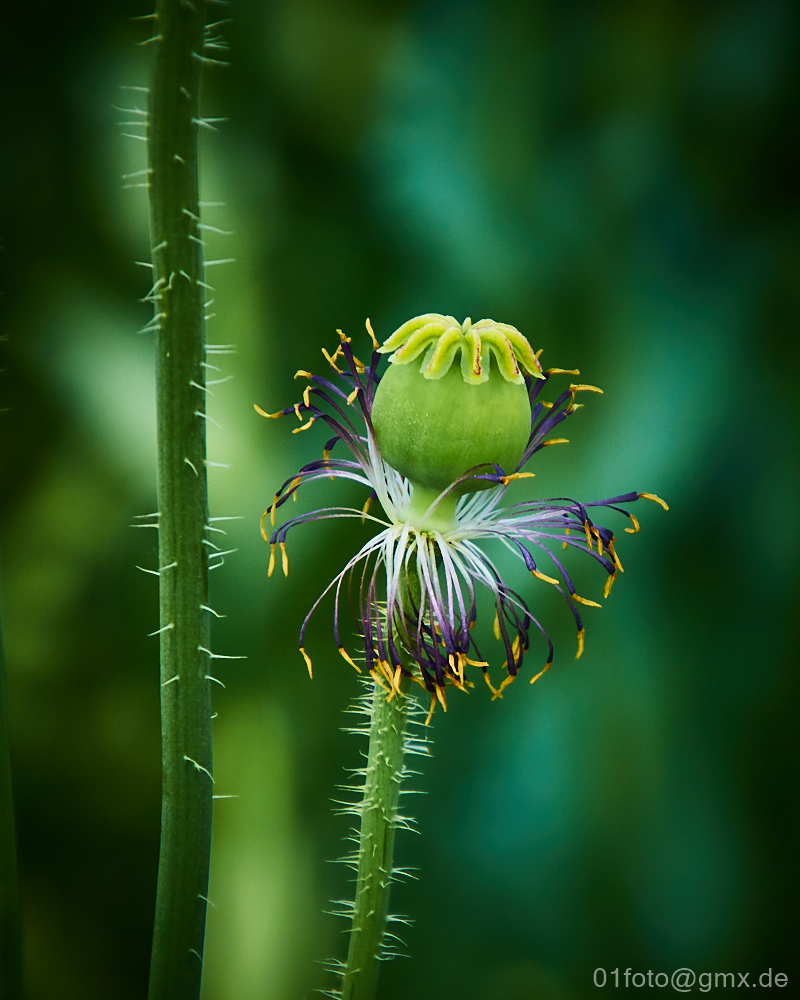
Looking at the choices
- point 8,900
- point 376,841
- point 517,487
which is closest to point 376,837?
point 376,841

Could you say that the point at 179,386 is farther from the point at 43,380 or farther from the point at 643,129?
the point at 643,129

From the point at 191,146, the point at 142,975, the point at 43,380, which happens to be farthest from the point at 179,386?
the point at 142,975

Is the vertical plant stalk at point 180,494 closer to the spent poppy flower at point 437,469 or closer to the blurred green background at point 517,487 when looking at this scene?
the spent poppy flower at point 437,469

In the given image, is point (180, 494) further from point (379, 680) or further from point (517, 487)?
point (517, 487)

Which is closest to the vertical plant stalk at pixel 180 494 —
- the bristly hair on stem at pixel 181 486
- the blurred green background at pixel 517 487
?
the bristly hair on stem at pixel 181 486

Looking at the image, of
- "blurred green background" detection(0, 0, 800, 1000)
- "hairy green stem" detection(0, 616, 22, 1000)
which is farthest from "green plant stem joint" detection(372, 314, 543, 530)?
"blurred green background" detection(0, 0, 800, 1000)

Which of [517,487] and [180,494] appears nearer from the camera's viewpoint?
[180,494]
